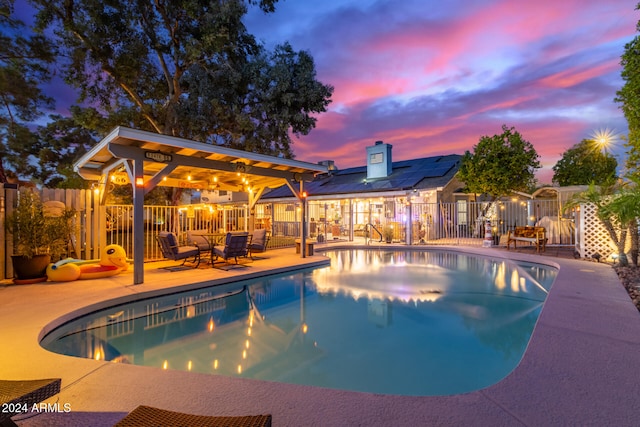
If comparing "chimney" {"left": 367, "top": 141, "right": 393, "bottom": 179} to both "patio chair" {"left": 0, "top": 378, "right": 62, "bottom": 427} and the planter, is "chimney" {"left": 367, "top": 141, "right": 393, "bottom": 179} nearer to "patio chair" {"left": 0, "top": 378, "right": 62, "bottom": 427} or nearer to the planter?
the planter

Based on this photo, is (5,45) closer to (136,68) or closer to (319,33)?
(136,68)

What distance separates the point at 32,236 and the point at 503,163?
16752mm

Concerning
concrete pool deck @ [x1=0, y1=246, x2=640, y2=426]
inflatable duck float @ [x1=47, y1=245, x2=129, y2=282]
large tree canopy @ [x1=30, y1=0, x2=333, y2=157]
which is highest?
large tree canopy @ [x1=30, y1=0, x2=333, y2=157]

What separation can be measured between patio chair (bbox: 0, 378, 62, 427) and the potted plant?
22.1 ft

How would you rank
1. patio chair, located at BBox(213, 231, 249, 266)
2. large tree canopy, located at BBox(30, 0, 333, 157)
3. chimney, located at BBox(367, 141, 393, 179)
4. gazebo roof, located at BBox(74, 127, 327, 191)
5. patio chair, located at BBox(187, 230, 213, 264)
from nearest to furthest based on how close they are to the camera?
gazebo roof, located at BBox(74, 127, 327, 191), patio chair, located at BBox(213, 231, 249, 266), patio chair, located at BBox(187, 230, 213, 264), large tree canopy, located at BBox(30, 0, 333, 157), chimney, located at BBox(367, 141, 393, 179)

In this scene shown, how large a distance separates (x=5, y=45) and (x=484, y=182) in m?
22.0

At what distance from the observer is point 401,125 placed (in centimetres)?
2230

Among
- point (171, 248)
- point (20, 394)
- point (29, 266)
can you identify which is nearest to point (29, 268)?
point (29, 266)

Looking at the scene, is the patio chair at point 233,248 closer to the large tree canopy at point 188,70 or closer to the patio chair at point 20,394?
the patio chair at point 20,394

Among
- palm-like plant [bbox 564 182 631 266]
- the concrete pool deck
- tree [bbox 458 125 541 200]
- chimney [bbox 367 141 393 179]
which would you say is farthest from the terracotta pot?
chimney [bbox 367 141 393 179]

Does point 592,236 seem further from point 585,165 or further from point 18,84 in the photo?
point 18,84

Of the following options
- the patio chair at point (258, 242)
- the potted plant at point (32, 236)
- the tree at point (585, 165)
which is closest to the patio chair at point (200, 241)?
the patio chair at point (258, 242)

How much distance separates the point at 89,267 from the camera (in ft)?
24.2

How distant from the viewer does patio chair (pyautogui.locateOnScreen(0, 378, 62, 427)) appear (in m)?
1.54
